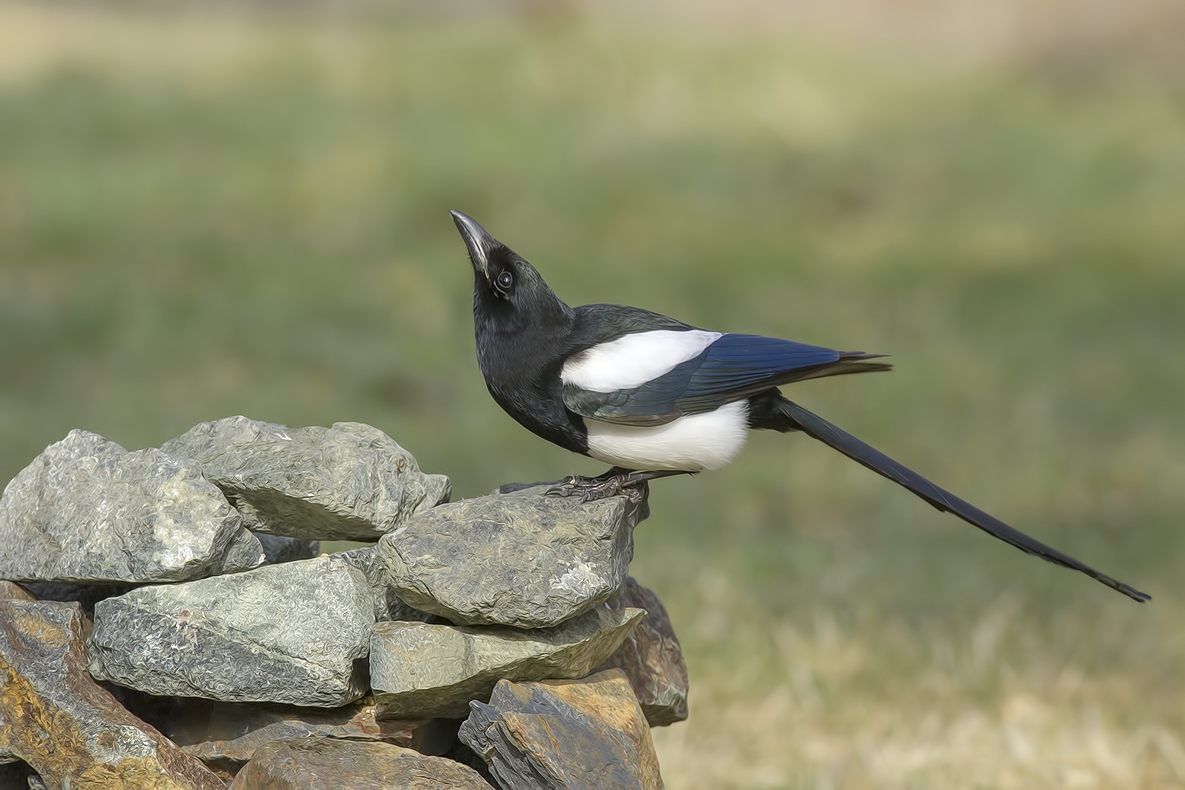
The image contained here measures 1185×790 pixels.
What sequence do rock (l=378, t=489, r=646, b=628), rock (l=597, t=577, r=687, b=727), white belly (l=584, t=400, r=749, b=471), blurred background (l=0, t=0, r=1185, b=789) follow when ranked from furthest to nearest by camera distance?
1. blurred background (l=0, t=0, r=1185, b=789)
2. rock (l=597, t=577, r=687, b=727)
3. white belly (l=584, t=400, r=749, b=471)
4. rock (l=378, t=489, r=646, b=628)

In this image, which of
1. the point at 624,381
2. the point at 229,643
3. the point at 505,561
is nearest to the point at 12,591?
the point at 229,643

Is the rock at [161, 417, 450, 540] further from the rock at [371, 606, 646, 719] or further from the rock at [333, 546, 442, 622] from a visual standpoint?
the rock at [371, 606, 646, 719]

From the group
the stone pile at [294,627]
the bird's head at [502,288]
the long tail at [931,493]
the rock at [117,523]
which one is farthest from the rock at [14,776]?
the long tail at [931,493]

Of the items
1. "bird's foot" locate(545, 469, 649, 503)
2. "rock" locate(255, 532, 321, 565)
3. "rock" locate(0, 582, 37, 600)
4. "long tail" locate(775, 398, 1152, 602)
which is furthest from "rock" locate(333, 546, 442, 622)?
"long tail" locate(775, 398, 1152, 602)

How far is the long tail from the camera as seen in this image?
12.5ft

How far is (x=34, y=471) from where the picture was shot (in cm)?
383

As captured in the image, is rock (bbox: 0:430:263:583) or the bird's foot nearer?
rock (bbox: 0:430:263:583)

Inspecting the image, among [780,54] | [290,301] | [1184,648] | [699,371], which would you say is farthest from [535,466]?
[780,54]

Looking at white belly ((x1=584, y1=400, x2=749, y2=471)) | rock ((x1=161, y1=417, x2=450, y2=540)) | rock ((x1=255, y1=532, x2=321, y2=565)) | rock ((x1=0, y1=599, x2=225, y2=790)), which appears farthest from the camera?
rock ((x1=255, y1=532, x2=321, y2=565))

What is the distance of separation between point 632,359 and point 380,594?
106cm

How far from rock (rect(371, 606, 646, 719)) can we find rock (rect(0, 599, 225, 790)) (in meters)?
0.62

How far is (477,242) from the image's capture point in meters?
4.00

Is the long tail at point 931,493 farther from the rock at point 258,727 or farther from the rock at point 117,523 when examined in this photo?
the rock at point 117,523

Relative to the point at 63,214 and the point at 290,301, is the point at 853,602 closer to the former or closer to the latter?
the point at 290,301
